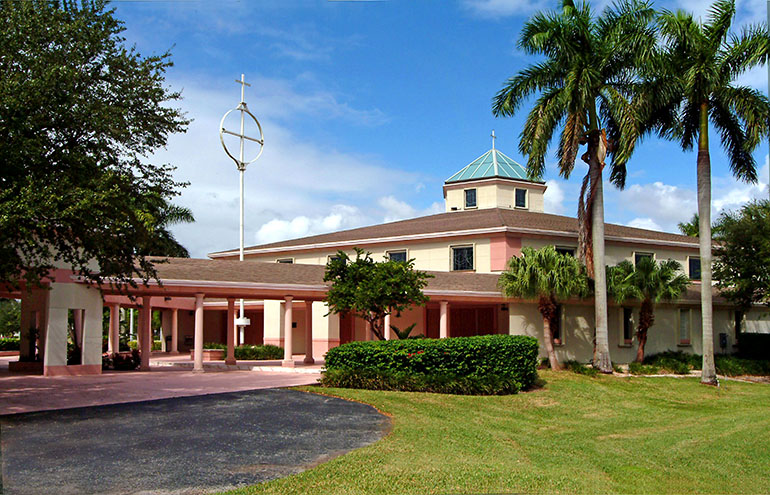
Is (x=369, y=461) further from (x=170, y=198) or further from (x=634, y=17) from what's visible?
(x=634, y=17)

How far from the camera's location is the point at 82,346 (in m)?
24.5

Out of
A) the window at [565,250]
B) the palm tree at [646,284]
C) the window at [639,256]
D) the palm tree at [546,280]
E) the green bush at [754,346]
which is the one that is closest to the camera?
the palm tree at [546,280]

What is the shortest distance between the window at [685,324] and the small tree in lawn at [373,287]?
53.8 ft

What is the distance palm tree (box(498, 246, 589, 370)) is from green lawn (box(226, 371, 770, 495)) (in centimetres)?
473

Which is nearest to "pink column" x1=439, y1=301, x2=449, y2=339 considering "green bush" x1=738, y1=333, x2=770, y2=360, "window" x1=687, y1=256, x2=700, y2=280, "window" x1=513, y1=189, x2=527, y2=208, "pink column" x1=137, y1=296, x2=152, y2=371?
"pink column" x1=137, y1=296, x2=152, y2=371

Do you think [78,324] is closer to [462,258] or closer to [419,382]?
[419,382]

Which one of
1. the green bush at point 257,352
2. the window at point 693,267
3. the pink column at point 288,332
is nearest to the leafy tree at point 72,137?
the pink column at point 288,332

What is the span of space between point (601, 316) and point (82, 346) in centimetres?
1899

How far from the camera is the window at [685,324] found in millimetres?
33812

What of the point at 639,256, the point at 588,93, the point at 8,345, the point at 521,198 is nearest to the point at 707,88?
the point at 588,93

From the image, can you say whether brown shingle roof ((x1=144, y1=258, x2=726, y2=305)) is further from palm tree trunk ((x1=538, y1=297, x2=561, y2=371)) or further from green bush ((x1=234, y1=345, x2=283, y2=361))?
green bush ((x1=234, y1=345, x2=283, y2=361))

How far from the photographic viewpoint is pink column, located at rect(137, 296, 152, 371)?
27650 millimetres

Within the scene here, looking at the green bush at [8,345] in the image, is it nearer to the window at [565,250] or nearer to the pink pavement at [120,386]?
the pink pavement at [120,386]

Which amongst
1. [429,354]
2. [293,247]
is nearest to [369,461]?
[429,354]
